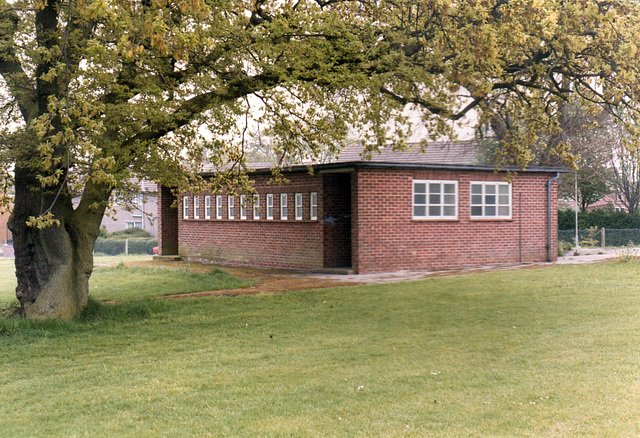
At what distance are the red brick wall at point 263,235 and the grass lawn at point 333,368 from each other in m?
7.98

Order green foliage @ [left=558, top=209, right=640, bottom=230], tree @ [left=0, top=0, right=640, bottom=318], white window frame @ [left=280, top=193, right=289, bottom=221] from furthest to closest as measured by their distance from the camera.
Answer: green foliage @ [left=558, top=209, right=640, bottom=230] → white window frame @ [left=280, top=193, right=289, bottom=221] → tree @ [left=0, top=0, right=640, bottom=318]

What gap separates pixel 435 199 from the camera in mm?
23406

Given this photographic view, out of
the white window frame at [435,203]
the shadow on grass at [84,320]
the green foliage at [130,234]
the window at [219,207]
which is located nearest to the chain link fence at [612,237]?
the white window frame at [435,203]

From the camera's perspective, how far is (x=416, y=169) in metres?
22.9

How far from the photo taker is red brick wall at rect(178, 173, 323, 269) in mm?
23922

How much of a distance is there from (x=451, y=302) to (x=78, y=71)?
28.2 ft

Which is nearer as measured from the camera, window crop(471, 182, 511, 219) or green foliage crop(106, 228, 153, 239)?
window crop(471, 182, 511, 219)

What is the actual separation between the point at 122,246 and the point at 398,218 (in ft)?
98.9

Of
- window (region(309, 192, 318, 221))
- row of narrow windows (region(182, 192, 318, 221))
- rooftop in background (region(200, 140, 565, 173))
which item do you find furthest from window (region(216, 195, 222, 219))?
window (region(309, 192, 318, 221))

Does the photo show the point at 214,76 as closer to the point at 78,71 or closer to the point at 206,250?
the point at 78,71

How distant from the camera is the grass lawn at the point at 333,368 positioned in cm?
698

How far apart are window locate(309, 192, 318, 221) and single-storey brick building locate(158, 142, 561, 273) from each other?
33 millimetres

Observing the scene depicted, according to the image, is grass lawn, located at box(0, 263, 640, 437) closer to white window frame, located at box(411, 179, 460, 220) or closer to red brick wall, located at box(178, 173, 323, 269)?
white window frame, located at box(411, 179, 460, 220)

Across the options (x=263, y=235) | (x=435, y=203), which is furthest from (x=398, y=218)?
(x=263, y=235)
